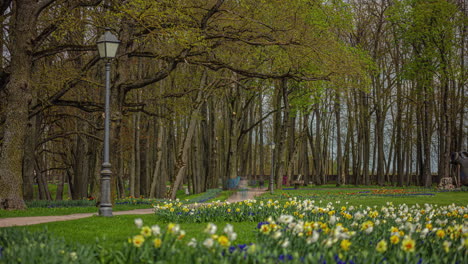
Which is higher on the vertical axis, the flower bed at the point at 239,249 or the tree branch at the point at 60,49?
the tree branch at the point at 60,49

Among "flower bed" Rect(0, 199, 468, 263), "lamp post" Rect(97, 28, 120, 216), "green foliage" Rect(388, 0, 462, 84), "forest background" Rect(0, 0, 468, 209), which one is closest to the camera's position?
"flower bed" Rect(0, 199, 468, 263)

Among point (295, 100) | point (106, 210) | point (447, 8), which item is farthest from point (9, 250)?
point (447, 8)

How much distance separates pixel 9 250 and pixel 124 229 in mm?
3932

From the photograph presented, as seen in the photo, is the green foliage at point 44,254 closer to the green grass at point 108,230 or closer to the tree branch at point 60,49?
the green grass at point 108,230

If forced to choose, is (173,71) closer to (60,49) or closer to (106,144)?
(60,49)

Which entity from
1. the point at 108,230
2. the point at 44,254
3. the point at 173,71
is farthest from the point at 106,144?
the point at 173,71

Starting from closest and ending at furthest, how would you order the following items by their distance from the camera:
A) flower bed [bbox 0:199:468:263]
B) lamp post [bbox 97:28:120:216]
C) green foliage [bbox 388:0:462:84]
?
1. flower bed [bbox 0:199:468:263]
2. lamp post [bbox 97:28:120:216]
3. green foliage [bbox 388:0:462:84]

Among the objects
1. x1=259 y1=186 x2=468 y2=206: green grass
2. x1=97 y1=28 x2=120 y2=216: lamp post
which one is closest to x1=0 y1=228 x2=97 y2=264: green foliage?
x1=97 y1=28 x2=120 y2=216: lamp post

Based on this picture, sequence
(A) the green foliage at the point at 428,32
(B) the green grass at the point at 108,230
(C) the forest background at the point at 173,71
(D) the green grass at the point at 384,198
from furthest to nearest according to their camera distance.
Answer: (A) the green foliage at the point at 428,32 → (D) the green grass at the point at 384,198 → (C) the forest background at the point at 173,71 → (B) the green grass at the point at 108,230

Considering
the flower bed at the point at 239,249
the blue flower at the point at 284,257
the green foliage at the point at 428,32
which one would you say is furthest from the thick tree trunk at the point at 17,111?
the green foliage at the point at 428,32

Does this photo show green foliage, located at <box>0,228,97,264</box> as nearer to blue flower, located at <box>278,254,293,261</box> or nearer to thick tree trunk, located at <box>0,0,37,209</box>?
blue flower, located at <box>278,254,293,261</box>

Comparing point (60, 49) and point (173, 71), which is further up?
point (173, 71)

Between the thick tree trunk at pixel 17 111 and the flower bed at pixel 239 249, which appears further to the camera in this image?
the thick tree trunk at pixel 17 111

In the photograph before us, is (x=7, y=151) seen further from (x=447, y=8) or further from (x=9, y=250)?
(x=447, y=8)
